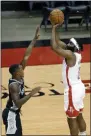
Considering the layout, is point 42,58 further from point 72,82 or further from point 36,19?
point 36,19

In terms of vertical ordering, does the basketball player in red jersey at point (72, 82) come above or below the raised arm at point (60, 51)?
below

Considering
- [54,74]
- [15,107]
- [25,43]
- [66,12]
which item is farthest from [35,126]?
[66,12]

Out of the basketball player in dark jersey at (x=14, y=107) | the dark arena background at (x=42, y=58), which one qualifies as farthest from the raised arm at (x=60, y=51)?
the basketball player in dark jersey at (x=14, y=107)

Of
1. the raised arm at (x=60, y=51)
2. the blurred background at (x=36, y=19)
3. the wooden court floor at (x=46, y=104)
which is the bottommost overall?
the wooden court floor at (x=46, y=104)

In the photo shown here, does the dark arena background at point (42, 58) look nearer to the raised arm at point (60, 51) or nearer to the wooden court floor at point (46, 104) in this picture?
the wooden court floor at point (46, 104)

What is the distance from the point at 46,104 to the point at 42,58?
12.0 ft

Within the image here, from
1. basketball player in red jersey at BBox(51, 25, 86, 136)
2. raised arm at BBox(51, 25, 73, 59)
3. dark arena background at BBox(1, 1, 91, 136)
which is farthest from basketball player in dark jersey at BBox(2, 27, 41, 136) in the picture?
dark arena background at BBox(1, 1, 91, 136)

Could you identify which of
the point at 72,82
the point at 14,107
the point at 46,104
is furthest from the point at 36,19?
the point at 14,107

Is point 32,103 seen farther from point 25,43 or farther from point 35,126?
point 25,43

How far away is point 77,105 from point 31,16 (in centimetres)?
1219

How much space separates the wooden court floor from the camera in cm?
671

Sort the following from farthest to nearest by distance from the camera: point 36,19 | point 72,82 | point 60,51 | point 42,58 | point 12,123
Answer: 1. point 36,19
2. point 42,58
3. point 72,82
4. point 60,51
5. point 12,123

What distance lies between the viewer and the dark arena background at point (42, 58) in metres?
7.11

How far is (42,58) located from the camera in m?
11.4
